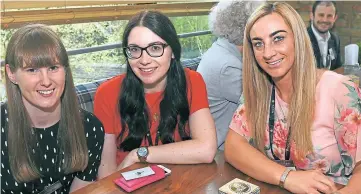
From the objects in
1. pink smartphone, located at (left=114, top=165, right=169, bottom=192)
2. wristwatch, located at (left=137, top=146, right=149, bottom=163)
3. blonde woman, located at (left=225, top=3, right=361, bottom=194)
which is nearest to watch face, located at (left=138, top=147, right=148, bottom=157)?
wristwatch, located at (left=137, top=146, right=149, bottom=163)

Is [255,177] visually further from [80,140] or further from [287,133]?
[80,140]

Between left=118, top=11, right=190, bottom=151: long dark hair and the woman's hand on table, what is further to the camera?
left=118, top=11, right=190, bottom=151: long dark hair

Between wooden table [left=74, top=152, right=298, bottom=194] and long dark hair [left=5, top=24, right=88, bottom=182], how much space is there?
232mm

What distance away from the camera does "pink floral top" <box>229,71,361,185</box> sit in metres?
1.29

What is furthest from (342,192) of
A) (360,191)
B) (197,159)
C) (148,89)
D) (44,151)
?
(44,151)

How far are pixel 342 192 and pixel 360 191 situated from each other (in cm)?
7

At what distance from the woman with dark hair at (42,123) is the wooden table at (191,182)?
9.3 inches

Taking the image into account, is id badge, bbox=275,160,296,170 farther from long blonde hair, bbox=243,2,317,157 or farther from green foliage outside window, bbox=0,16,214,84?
green foliage outside window, bbox=0,16,214,84

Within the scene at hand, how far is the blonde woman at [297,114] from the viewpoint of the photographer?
1294 millimetres

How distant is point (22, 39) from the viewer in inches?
49.2

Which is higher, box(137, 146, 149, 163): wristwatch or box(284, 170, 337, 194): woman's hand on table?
box(137, 146, 149, 163): wristwatch

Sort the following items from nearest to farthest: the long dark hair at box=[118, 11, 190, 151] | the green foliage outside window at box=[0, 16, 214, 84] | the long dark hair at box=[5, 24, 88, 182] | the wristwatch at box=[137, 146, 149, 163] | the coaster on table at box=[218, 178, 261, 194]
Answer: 1. the coaster on table at box=[218, 178, 261, 194]
2. the long dark hair at box=[5, 24, 88, 182]
3. the wristwatch at box=[137, 146, 149, 163]
4. the long dark hair at box=[118, 11, 190, 151]
5. the green foliage outside window at box=[0, 16, 214, 84]

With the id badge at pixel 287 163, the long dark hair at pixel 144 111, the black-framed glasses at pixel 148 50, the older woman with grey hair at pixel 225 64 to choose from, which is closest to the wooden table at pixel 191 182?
the id badge at pixel 287 163

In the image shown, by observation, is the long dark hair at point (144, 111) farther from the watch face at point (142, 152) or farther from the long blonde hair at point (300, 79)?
the long blonde hair at point (300, 79)
